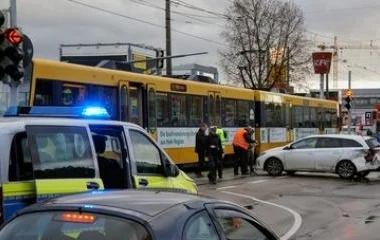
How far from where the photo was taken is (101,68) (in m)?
19.7

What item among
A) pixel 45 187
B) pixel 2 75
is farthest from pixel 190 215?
pixel 2 75

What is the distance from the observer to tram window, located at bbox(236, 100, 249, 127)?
94.8 feet

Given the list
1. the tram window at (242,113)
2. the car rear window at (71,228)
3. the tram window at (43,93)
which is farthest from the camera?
the tram window at (242,113)

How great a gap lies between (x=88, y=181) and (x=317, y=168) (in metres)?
16.8

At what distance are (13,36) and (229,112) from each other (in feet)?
50.4

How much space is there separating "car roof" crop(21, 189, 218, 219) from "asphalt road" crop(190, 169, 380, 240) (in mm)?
6532

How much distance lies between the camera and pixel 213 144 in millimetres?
21938

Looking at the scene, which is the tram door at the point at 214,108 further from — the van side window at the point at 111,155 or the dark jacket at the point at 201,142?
the van side window at the point at 111,155

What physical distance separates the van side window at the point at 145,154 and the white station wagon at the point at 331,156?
49.7 feet

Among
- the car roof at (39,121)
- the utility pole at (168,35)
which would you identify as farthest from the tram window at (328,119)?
→ the car roof at (39,121)

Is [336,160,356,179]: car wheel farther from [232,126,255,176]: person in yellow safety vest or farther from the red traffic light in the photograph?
the red traffic light

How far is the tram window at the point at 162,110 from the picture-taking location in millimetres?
22375

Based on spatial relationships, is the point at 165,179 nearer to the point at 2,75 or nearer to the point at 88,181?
the point at 88,181

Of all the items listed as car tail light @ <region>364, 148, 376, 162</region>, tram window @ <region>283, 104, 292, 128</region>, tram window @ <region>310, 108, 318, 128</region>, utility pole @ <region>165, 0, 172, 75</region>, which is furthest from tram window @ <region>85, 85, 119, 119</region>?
tram window @ <region>310, 108, 318, 128</region>
